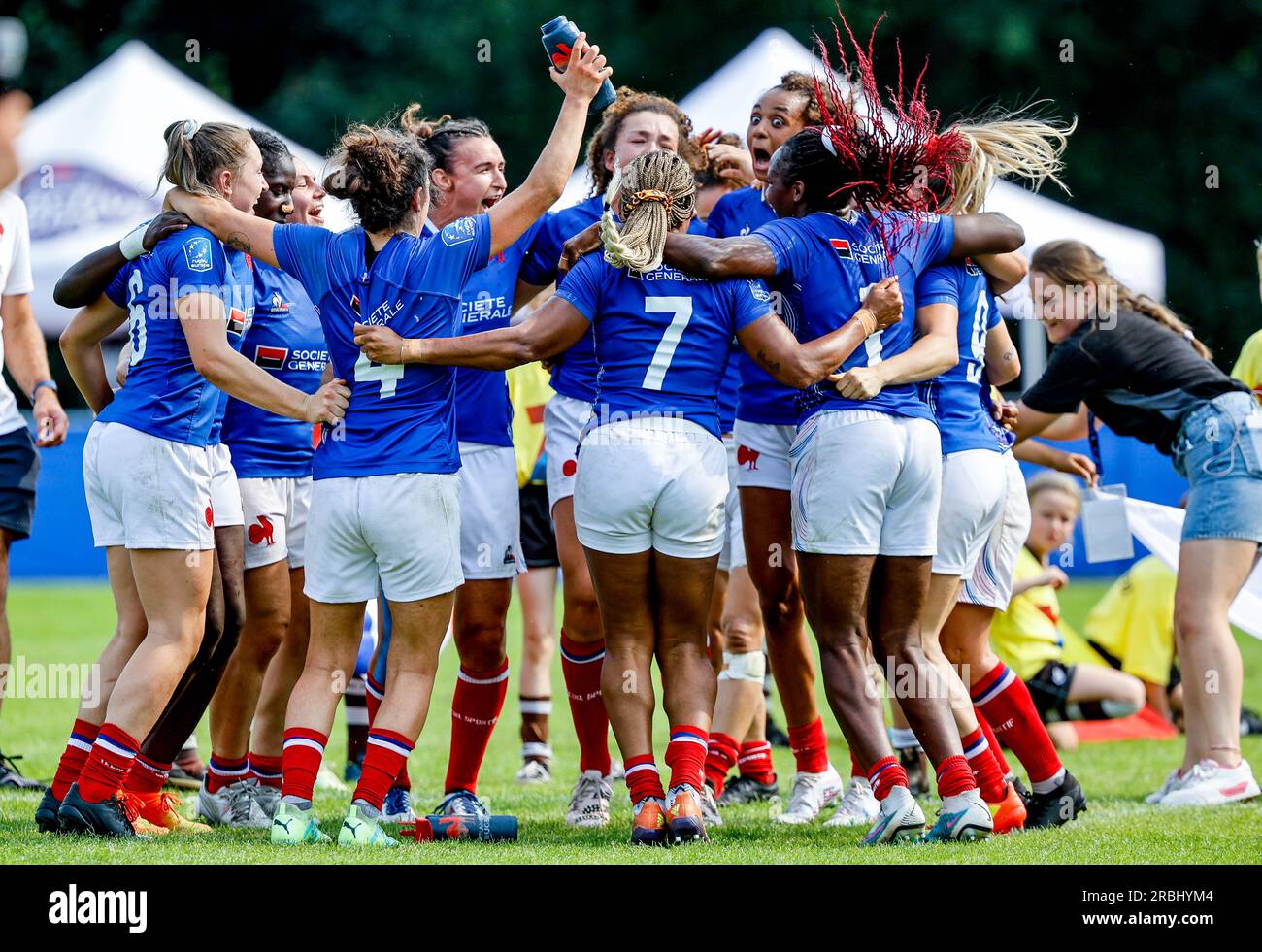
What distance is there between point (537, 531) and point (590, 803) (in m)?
2.40

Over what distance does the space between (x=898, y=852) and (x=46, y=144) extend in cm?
1449

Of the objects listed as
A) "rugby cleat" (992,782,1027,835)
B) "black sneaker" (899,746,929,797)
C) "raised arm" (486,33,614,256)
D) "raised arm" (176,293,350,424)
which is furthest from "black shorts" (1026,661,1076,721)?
"raised arm" (176,293,350,424)

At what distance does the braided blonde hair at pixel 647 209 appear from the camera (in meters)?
4.84

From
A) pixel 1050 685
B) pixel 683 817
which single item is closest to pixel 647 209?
pixel 683 817

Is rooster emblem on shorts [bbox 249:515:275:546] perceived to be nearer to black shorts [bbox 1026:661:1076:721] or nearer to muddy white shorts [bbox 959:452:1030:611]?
muddy white shorts [bbox 959:452:1030:611]

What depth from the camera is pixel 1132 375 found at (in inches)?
250

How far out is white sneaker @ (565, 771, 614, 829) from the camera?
561cm

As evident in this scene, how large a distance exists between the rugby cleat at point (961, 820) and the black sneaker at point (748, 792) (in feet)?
4.69

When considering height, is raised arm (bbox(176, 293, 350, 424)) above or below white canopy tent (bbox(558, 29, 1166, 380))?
below

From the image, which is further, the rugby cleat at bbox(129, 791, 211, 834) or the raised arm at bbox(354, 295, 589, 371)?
the rugby cleat at bbox(129, 791, 211, 834)

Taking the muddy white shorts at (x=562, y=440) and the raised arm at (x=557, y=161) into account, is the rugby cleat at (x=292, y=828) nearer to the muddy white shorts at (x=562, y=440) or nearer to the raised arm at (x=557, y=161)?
the muddy white shorts at (x=562, y=440)

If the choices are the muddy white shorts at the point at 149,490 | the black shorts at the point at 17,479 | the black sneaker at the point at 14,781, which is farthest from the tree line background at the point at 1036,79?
the muddy white shorts at the point at 149,490

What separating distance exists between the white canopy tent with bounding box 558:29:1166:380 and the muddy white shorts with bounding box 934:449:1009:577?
7685 millimetres

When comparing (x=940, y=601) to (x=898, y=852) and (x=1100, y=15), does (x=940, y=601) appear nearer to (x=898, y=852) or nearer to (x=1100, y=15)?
(x=898, y=852)
